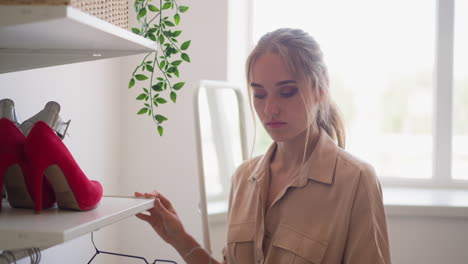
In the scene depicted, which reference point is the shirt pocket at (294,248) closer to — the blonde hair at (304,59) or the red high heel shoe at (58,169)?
the blonde hair at (304,59)

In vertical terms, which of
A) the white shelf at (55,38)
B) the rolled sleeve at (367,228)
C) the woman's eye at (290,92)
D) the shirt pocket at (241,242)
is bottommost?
the shirt pocket at (241,242)

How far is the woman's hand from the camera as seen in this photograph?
3.85ft

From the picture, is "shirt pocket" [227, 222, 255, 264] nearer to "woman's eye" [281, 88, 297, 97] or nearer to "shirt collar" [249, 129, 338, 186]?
"shirt collar" [249, 129, 338, 186]

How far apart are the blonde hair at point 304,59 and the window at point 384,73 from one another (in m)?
1.24

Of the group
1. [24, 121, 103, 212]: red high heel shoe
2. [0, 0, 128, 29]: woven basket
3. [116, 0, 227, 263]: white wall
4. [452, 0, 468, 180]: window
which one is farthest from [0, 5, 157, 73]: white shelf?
[452, 0, 468, 180]: window

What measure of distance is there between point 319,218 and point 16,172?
2.23 feet

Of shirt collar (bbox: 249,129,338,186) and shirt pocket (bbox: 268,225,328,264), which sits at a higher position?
shirt collar (bbox: 249,129,338,186)

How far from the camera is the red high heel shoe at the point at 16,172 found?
838 mm

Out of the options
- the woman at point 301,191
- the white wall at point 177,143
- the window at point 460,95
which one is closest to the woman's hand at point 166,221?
the woman at point 301,191

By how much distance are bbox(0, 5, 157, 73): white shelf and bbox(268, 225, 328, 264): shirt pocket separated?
1.82 ft

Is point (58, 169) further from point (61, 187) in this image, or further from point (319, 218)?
point (319, 218)

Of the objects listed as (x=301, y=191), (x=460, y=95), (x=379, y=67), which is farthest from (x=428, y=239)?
(x=301, y=191)

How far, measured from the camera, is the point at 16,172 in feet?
2.81

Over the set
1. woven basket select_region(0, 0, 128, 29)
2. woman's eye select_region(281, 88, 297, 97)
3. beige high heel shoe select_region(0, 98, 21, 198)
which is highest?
woven basket select_region(0, 0, 128, 29)
